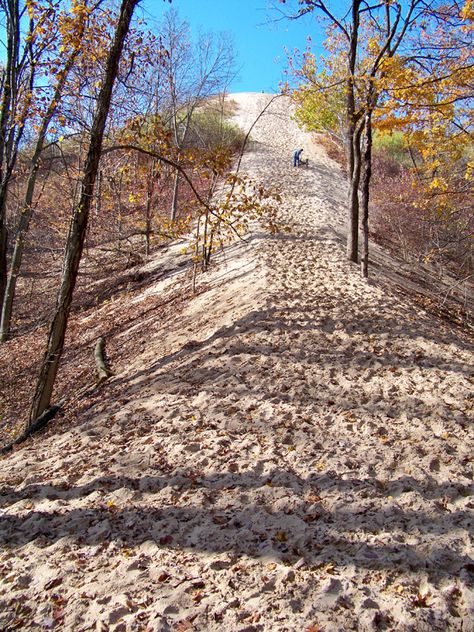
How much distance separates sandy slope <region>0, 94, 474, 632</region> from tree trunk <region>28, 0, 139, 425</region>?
2.72 feet

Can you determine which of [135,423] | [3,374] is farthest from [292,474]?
[3,374]

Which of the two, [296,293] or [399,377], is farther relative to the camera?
[296,293]

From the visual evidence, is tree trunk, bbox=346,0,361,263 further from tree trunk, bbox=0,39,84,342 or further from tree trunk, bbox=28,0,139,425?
tree trunk, bbox=0,39,84,342

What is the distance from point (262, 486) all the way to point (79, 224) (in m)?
4.49

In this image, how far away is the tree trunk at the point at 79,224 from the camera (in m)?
6.48

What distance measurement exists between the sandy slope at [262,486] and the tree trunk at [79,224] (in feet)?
2.72

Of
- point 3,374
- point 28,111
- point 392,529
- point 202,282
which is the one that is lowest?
point 3,374

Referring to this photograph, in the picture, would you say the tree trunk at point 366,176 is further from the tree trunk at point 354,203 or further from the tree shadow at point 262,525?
the tree shadow at point 262,525

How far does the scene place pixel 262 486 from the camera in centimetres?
473

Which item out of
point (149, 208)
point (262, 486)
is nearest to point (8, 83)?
point (149, 208)

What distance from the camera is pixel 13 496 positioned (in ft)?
16.6

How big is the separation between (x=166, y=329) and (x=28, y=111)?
474cm

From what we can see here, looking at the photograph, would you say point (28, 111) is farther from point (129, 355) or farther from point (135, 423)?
point (135, 423)

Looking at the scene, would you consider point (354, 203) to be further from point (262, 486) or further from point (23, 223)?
point (262, 486)
